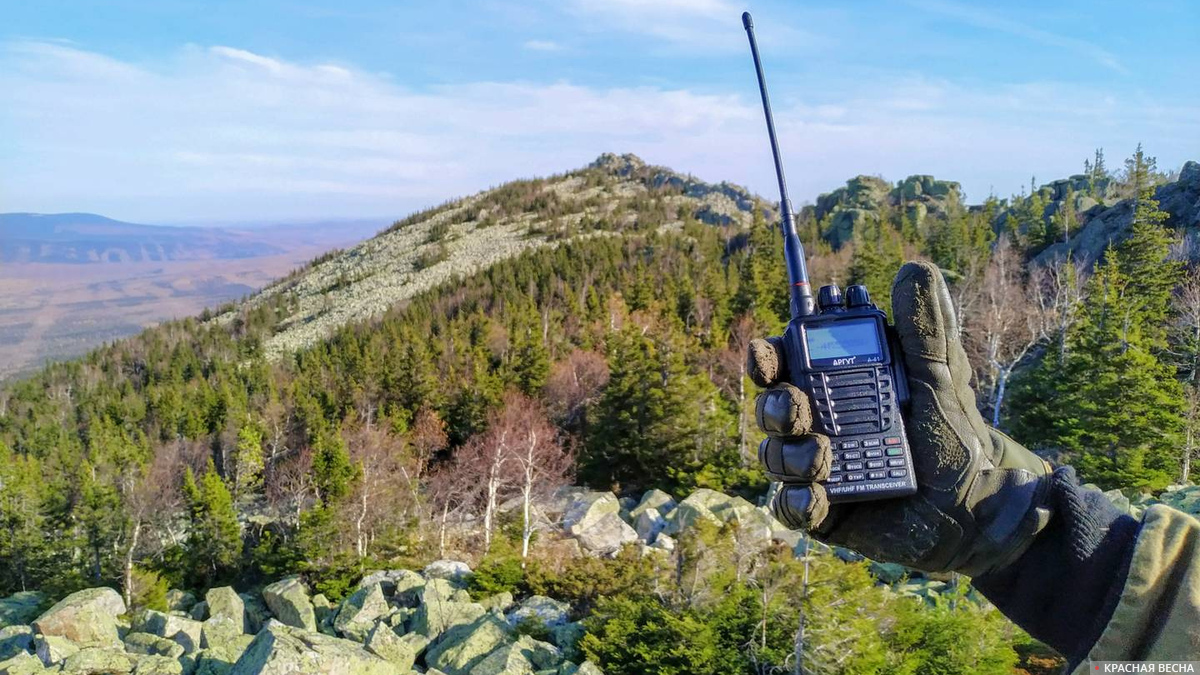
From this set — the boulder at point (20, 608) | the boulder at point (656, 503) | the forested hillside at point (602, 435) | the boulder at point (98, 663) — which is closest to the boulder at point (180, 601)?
the forested hillside at point (602, 435)

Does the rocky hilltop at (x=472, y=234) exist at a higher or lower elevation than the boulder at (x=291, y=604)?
higher

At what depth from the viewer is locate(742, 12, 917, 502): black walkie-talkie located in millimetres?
2963

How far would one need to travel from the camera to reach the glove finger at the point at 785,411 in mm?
2898

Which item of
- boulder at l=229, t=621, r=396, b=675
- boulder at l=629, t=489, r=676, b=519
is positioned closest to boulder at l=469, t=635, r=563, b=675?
boulder at l=229, t=621, r=396, b=675

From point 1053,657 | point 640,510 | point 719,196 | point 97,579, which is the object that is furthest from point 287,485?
point 719,196

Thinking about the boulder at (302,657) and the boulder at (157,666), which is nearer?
the boulder at (302,657)

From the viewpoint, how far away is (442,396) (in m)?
40.8

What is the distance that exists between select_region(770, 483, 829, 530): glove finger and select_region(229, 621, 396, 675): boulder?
34.2ft

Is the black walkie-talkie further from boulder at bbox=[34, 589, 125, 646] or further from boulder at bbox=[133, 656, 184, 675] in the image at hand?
boulder at bbox=[34, 589, 125, 646]

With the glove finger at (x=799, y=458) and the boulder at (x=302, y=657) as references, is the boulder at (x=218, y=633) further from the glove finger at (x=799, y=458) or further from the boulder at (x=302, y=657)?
the glove finger at (x=799, y=458)

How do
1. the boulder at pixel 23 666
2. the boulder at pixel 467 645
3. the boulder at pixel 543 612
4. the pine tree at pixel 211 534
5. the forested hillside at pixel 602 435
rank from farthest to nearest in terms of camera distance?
1. the pine tree at pixel 211 534
2. the boulder at pixel 543 612
3. the boulder at pixel 467 645
4. the forested hillside at pixel 602 435
5. the boulder at pixel 23 666

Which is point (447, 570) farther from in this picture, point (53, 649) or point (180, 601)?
point (180, 601)

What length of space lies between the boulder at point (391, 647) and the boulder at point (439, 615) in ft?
4.25

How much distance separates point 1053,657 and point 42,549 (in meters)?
39.1
